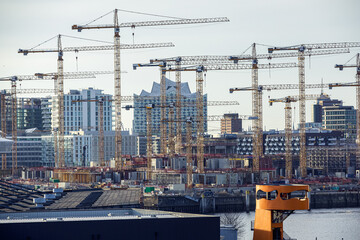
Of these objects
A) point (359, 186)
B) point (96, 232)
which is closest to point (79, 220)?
point (96, 232)

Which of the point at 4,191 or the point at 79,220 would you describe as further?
the point at 4,191

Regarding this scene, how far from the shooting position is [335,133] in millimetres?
193625

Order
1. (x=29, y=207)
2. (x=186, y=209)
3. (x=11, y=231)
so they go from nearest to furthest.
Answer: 1. (x=11, y=231)
2. (x=29, y=207)
3. (x=186, y=209)

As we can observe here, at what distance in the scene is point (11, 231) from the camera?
37.6 meters

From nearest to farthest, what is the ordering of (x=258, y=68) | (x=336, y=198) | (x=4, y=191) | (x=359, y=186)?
(x=4, y=191) < (x=336, y=198) < (x=359, y=186) < (x=258, y=68)

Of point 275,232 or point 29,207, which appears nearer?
point 275,232

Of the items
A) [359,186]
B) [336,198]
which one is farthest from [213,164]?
[336,198]

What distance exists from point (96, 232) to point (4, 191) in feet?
107

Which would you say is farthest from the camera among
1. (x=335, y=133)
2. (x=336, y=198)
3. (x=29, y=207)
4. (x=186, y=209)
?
(x=335, y=133)

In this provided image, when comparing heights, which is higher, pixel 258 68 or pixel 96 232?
pixel 258 68

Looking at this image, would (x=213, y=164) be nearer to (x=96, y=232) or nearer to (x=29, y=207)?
(x=29, y=207)

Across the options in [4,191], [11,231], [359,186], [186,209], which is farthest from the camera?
[359,186]

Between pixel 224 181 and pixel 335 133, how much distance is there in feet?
230

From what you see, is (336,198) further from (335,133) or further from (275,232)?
(335,133)
